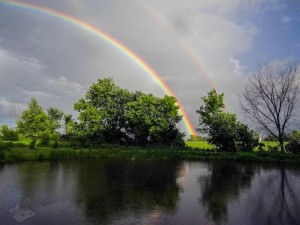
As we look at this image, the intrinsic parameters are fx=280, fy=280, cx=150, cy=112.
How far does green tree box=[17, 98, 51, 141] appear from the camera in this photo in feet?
255

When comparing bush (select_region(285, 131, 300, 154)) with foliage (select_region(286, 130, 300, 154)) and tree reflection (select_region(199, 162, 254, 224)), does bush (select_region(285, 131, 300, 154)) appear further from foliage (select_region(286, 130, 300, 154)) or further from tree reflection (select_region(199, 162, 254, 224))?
tree reflection (select_region(199, 162, 254, 224))

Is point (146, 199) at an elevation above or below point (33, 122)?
below

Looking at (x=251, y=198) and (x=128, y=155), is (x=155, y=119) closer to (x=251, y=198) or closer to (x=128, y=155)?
(x=128, y=155)

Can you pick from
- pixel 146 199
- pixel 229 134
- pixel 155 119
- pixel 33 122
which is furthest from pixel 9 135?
pixel 146 199

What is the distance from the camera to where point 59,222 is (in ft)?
38.2

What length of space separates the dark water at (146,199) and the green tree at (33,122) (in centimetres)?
5527

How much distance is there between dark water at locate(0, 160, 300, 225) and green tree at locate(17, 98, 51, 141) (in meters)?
55.3

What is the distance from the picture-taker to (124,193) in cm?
1750

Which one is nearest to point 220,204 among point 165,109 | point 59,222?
point 59,222

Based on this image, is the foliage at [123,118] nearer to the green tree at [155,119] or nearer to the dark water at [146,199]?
the green tree at [155,119]

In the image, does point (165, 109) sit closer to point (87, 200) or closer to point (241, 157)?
point (241, 157)

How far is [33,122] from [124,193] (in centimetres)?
6858

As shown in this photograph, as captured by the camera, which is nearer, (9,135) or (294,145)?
(294,145)

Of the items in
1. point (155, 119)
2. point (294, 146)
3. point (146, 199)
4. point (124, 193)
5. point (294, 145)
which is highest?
point (155, 119)
